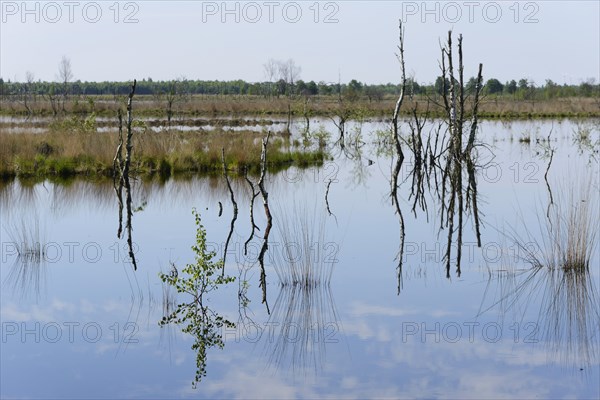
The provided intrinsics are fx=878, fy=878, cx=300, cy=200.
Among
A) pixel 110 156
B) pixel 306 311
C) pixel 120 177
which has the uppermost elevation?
pixel 110 156

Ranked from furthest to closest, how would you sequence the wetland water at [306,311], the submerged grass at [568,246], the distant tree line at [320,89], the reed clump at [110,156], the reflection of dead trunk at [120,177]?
the distant tree line at [320,89]
the reed clump at [110,156]
the reflection of dead trunk at [120,177]
the submerged grass at [568,246]
the wetland water at [306,311]

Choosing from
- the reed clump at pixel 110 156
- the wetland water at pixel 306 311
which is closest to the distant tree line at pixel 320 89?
the reed clump at pixel 110 156

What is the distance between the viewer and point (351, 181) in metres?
21.4

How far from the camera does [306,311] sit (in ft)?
29.7

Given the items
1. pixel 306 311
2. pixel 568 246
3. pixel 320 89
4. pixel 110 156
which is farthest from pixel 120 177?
pixel 320 89

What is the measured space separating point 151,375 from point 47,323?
6.70ft

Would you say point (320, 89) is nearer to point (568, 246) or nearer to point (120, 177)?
point (120, 177)

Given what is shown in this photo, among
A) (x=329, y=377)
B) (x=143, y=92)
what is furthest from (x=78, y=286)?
(x=143, y=92)

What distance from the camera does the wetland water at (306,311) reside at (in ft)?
23.2

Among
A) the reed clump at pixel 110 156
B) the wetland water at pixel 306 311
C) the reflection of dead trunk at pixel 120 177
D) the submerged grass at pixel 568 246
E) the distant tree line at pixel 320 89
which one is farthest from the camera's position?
the distant tree line at pixel 320 89

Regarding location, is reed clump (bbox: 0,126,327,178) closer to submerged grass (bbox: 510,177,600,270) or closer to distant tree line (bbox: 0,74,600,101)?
submerged grass (bbox: 510,177,600,270)

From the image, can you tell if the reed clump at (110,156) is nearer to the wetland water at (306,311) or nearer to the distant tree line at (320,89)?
the wetland water at (306,311)

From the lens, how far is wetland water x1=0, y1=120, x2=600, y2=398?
23.2 ft

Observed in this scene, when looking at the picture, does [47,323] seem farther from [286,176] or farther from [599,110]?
[599,110]
